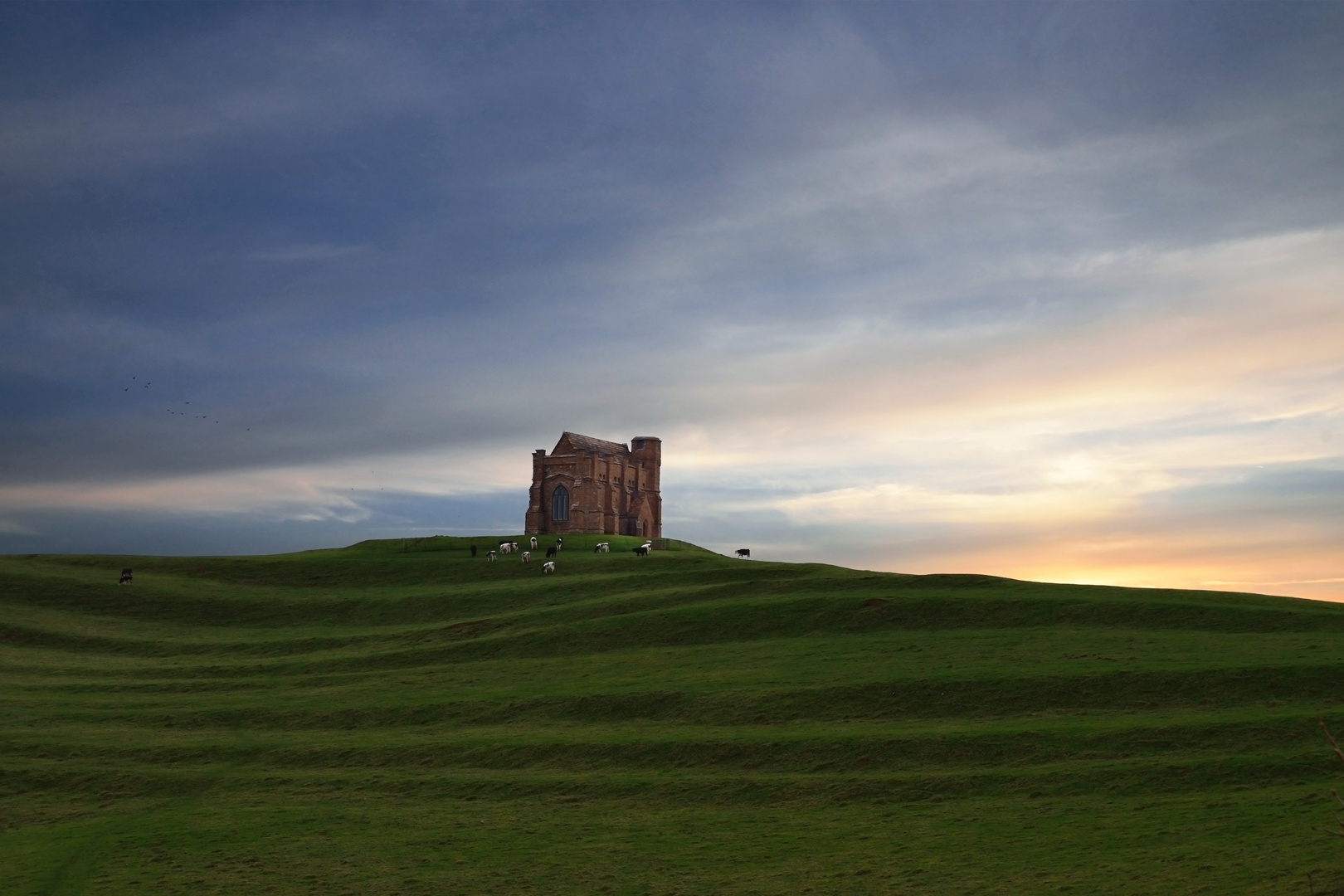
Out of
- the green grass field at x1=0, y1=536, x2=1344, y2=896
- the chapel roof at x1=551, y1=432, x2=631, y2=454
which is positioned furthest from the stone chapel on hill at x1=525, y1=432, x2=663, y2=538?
the green grass field at x1=0, y1=536, x2=1344, y2=896

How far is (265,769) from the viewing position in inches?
1676

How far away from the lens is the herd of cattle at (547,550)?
85.6 meters

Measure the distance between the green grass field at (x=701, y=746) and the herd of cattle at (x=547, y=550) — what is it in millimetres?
12470

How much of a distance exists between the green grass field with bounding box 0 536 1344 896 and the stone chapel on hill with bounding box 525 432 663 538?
46.2 m

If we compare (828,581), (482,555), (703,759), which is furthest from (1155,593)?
(482,555)

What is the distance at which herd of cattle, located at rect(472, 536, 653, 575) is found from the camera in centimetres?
8559

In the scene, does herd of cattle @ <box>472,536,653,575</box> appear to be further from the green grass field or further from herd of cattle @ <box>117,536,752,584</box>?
the green grass field

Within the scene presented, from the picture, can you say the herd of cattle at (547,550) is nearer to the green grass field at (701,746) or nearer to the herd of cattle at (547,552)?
the herd of cattle at (547,552)

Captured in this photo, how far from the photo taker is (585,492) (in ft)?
391

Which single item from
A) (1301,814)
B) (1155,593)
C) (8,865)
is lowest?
(8,865)

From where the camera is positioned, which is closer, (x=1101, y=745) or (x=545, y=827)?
(x=545, y=827)

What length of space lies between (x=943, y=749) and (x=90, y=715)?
3911 centimetres

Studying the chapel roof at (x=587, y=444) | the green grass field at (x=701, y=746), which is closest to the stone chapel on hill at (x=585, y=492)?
the chapel roof at (x=587, y=444)

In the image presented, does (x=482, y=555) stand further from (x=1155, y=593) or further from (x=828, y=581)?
(x=1155, y=593)
